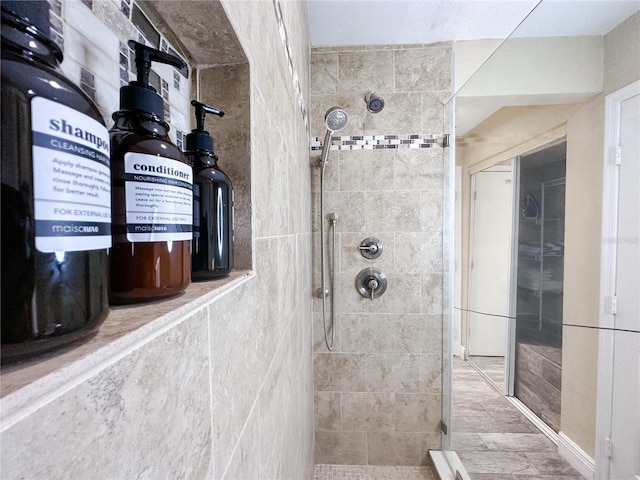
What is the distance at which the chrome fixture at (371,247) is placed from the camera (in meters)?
1.56

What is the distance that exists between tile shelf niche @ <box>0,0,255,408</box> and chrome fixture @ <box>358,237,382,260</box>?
1178mm

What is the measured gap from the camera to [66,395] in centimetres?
13

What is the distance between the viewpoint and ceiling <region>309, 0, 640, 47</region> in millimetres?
1181

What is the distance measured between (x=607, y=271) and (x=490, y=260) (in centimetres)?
44

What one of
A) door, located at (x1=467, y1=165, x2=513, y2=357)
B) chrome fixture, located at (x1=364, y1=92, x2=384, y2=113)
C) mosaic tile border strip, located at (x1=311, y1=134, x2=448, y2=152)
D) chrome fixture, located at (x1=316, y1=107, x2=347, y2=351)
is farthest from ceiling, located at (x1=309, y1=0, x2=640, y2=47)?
door, located at (x1=467, y1=165, x2=513, y2=357)

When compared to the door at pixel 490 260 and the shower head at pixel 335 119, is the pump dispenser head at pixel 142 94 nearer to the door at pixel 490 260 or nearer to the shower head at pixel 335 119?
the shower head at pixel 335 119

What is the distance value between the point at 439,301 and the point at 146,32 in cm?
163

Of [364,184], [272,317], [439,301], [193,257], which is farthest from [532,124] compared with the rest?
[193,257]

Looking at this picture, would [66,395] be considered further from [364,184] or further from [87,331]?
[364,184]

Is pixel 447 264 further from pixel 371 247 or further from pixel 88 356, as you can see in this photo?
pixel 88 356

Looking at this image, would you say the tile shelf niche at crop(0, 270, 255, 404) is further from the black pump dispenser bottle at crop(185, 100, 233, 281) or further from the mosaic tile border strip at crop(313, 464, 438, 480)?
the mosaic tile border strip at crop(313, 464, 438, 480)

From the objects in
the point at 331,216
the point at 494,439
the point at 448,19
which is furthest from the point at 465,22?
the point at 494,439

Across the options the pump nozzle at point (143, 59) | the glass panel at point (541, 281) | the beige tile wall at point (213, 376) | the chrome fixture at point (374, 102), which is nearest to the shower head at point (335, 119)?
the chrome fixture at point (374, 102)

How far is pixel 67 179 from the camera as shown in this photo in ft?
0.45
